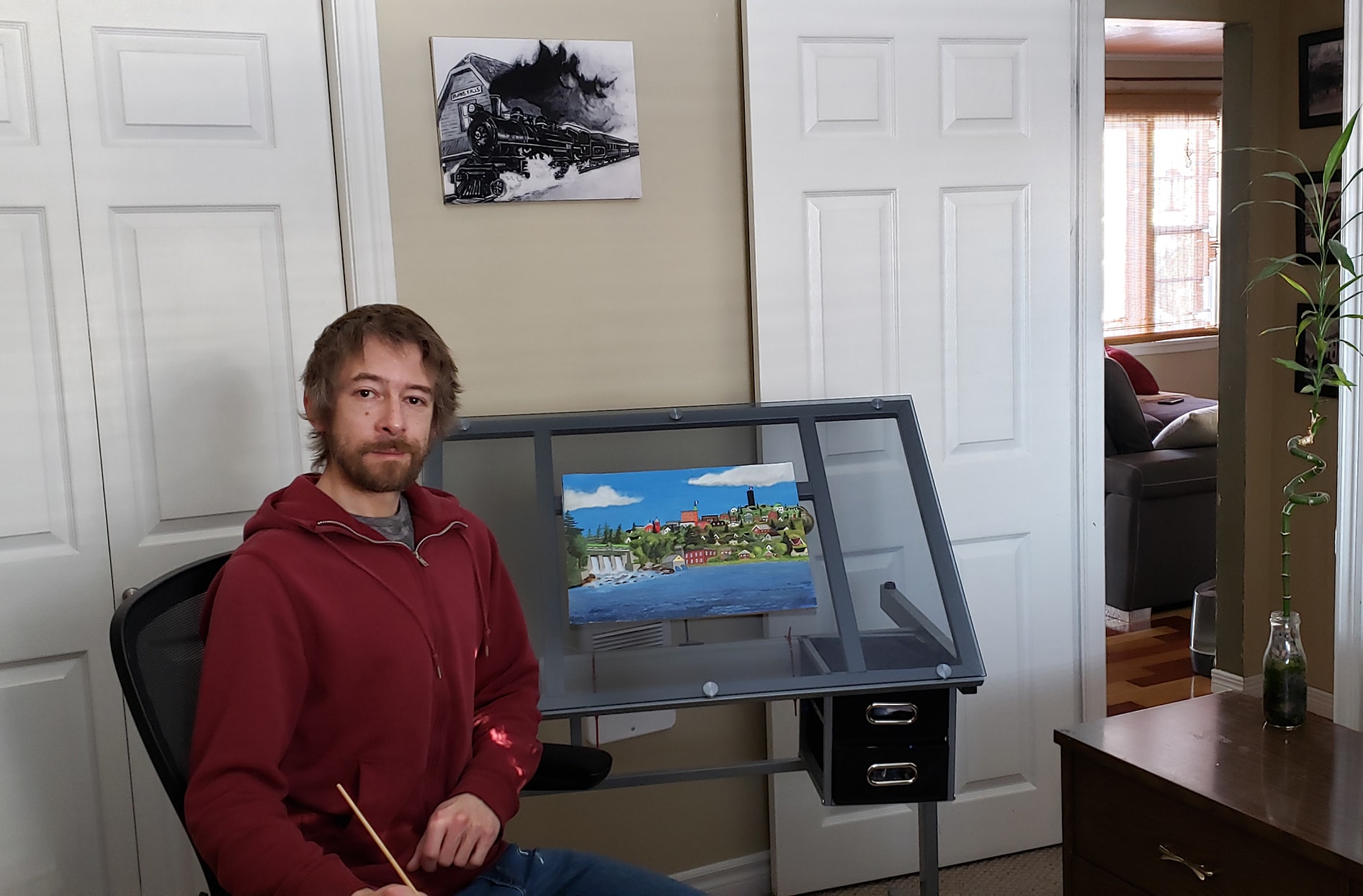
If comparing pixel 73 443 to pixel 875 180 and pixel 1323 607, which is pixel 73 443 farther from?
pixel 1323 607

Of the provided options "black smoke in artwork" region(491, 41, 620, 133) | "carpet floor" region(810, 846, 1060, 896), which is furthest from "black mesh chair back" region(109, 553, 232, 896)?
"carpet floor" region(810, 846, 1060, 896)

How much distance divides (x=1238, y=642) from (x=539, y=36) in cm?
295

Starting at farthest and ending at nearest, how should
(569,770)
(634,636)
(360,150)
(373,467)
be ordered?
(360,150) < (634,636) < (569,770) < (373,467)

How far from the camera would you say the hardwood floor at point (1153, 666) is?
3830 mm

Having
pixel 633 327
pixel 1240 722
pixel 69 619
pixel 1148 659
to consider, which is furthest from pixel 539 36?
pixel 1148 659

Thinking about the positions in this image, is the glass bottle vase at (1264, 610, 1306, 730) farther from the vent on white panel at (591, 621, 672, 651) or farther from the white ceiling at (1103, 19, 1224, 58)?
the white ceiling at (1103, 19, 1224, 58)

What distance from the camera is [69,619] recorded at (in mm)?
2137

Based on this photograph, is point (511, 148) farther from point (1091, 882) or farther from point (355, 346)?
point (1091, 882)

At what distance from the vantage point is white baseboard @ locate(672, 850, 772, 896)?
2.69 meters

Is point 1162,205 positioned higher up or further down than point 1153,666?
higher up

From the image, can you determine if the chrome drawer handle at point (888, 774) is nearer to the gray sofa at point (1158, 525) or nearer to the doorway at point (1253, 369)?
the doorway at point (1253, 369)

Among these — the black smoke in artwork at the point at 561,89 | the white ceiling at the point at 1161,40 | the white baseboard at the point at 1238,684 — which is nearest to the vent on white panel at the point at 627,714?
the black smoke in artwork at the point at 561,89

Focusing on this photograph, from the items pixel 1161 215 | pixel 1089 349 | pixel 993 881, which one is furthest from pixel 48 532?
pixel 1161 215

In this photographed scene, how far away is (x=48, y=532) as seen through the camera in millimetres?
2119
